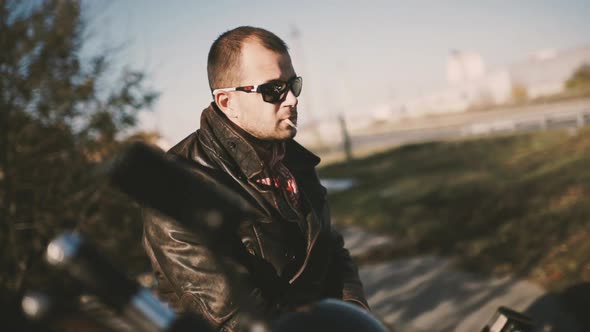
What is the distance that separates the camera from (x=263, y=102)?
6.23 feet

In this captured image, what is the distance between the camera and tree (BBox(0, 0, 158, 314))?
209 inches

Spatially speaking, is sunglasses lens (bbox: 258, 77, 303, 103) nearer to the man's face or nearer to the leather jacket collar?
the man's face

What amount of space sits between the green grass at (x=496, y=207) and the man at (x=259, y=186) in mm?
4250

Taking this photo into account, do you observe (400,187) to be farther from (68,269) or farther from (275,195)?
(68,269)

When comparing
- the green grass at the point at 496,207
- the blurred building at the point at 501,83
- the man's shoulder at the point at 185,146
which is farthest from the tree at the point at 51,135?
the blurred building at the point at 501,83

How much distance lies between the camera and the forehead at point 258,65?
1.86 meters

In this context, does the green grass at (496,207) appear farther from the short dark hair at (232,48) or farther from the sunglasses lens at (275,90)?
the short dark hair at (232,48)

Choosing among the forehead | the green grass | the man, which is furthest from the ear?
the green grass

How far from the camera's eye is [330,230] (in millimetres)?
2213

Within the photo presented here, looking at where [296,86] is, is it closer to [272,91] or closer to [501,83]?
[272,91]

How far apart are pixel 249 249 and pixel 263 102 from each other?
598 millimetres

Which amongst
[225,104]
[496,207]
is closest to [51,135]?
[225,104]

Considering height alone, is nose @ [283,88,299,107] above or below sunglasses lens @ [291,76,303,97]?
below

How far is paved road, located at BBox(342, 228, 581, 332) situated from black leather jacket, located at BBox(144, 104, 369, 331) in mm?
3029
